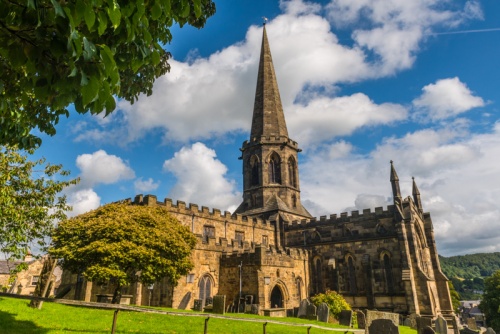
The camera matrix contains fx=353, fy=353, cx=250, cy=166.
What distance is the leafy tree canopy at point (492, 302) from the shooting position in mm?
48025

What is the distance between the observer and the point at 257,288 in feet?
80.3

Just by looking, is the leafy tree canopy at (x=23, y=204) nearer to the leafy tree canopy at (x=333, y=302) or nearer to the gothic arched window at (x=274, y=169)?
the leafy tree canopy at (x=333, y=302)

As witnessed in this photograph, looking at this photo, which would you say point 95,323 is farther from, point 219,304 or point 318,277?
point 318,277

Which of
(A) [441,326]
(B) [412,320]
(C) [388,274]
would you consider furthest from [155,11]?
(C) [388,274]

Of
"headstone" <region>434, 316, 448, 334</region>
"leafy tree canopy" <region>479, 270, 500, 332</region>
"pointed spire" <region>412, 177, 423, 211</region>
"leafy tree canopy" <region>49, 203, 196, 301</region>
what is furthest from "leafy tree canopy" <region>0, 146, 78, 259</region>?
"leafy tree canopy" <region>479, 270, 500, 332</region>

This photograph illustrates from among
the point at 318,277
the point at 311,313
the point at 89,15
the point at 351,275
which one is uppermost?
the point at 351,275

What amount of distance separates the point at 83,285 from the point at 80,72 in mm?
26697

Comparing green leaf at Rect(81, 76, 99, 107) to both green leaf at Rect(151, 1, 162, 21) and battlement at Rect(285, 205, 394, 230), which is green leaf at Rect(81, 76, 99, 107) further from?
battlement at Rect(285, 205, 394, 230)

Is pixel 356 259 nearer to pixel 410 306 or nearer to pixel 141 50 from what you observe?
pixel 410 306

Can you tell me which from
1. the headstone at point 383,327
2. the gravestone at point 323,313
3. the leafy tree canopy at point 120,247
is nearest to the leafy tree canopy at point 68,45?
the headstone at point 383,327

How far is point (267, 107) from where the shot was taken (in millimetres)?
44625

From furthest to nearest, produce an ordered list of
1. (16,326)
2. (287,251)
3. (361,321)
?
(287,251) → (361,321) → (16,326)

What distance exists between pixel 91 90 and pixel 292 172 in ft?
129

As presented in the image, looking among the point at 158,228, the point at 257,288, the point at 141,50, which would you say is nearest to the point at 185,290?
the point at 257,288
